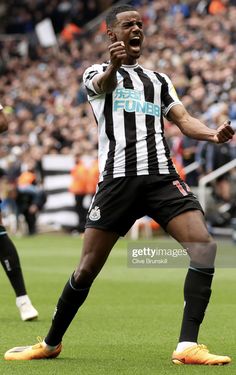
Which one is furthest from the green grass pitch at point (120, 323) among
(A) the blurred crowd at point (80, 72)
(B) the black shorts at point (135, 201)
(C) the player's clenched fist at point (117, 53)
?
(A) the blurred crowd at point (80, 72)

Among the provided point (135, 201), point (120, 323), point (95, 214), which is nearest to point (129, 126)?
point (135, 201)

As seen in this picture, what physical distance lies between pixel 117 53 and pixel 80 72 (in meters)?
23.9

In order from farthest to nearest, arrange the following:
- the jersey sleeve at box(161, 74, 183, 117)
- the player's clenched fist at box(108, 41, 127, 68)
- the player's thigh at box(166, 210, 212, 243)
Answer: the jersey sleeve at box(161, 74, 183, 117), the player's thigh at box(166, 210, 212, 243), the player's clenched fist at box(108, 41, 127, 68)

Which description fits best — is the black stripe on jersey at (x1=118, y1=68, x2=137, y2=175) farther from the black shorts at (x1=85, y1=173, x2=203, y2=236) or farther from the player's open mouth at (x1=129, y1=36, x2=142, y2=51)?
the player's open mouth at (x1=129, y1=36, x2=142, y2=51)

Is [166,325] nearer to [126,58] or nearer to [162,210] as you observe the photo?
[162,210]

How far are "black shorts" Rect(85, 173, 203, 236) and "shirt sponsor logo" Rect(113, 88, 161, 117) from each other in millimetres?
439

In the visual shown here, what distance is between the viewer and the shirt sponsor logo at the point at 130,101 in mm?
6668

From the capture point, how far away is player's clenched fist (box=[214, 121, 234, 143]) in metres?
6.41

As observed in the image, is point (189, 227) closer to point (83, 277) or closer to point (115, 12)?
point (83, 277)

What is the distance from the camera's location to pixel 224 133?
6.44 m

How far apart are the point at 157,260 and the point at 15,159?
18617 millimetres

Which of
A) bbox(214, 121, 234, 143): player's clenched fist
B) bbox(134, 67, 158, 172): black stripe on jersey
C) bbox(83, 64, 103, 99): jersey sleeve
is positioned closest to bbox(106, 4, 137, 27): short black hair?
bbox(83, 64, 103, 99): jersey sleeve

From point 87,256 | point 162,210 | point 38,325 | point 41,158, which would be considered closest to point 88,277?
point 87,256

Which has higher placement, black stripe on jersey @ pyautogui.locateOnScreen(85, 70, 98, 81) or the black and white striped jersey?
black stripe on jersey @ pyautogui.locateOnScreen(85, 70, 98, 81)
